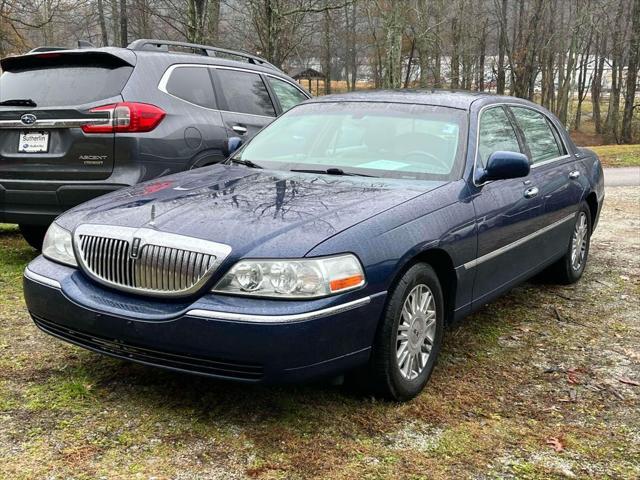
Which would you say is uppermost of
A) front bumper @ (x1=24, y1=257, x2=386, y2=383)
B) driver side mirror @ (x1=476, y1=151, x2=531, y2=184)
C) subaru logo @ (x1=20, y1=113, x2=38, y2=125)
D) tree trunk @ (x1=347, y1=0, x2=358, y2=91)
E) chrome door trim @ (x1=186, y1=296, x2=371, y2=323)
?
tree trunk @ (x1=347, y1=0, x2=358, y2=91)

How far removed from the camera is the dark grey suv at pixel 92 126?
5.16 m

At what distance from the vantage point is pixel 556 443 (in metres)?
3.07

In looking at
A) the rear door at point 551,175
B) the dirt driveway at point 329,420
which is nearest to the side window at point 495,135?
the rear door at point 551,175

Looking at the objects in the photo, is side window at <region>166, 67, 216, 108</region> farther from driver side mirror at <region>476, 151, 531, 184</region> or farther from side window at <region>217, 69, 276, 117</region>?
driver side mirror at <region>476, 151, 531, 184</region>

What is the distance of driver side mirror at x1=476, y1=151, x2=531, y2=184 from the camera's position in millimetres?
3918

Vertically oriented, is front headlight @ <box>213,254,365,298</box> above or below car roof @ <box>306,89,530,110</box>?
below

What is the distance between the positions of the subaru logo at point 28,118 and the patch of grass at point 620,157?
16246mm

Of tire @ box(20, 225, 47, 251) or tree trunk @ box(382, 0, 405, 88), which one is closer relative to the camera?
tire @ box(20, 225, 47, 251)

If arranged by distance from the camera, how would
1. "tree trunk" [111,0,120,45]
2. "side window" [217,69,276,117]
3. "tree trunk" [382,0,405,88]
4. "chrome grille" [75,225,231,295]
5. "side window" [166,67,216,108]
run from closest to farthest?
"chrome grille" [75,225,231,295]
"side window" [166,67,216,108]
"side window" [217,69,276,117]
"tree trunk" [382,0,405,88]
"tree trunk" [111,0,120,45]

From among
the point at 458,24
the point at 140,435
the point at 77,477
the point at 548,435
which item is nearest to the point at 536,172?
the point at 548,435

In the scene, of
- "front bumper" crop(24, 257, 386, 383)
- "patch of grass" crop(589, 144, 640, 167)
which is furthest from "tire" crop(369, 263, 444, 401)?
"patch of grass" crop(589, 144, 640, 167)

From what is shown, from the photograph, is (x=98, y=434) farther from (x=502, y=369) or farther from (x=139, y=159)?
(x=139, y=159)

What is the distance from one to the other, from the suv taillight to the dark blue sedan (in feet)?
3.52

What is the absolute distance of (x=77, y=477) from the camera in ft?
8.66
